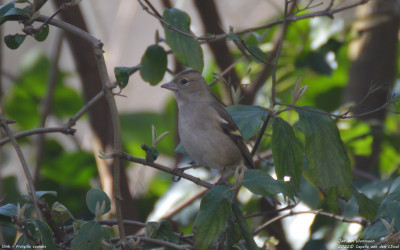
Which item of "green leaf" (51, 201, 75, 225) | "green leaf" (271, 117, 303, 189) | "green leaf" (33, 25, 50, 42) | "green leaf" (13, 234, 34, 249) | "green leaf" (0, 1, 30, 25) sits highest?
"green leaf" (0, 1, 30, 25)

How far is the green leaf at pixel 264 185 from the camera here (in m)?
1.64

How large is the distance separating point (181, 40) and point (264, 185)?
84 centimetres

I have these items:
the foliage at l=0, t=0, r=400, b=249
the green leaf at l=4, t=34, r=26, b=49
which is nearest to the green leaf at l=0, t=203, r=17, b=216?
the foliage at l=0, t=0, r=400, b=249

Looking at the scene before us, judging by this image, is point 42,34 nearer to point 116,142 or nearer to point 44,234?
point 116,142

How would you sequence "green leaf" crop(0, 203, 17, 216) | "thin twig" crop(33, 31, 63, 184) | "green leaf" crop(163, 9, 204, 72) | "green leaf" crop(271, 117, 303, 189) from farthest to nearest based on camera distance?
"thin twig" crop(33, 31, 63, 184), "green leaf" crop(163, 9, 204, 72), "green leaf" crop(271, 117, 303, 189), "green leaf" crop(0, 203, 17, 216)

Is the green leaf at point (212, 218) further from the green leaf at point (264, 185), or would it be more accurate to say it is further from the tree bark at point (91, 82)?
the tree bark at point (91, 82)

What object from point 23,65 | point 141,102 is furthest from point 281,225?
point 141,102

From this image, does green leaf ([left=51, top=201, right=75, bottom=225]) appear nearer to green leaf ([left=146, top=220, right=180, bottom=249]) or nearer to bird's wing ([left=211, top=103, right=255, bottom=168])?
green leaf ([left=146, top=220, right=180, bottom=249])

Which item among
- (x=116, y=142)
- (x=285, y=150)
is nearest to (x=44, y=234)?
(x=116, y=142)

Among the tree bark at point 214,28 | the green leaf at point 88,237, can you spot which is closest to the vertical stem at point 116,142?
the green leaf at point 88,237

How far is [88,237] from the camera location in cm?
158

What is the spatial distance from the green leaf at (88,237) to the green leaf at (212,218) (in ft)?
0.96

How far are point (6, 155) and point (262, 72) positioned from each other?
77.7 inches

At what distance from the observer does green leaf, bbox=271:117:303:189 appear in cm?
194
